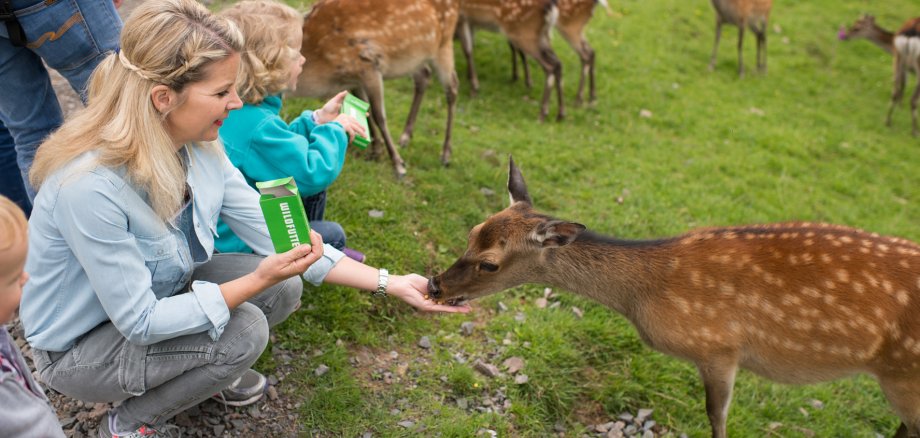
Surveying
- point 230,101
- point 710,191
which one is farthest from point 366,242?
point 710,191

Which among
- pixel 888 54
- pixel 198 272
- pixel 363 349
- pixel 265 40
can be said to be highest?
pixel 265 40

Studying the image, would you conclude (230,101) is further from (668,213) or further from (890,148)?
(890,148)

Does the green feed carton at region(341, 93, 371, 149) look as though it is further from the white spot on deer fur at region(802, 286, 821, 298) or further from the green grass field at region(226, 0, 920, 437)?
the white spot on deer fur at region(802, 286, 821, 298)

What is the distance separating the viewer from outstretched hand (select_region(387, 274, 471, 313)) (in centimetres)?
314

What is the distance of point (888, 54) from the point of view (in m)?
12.1

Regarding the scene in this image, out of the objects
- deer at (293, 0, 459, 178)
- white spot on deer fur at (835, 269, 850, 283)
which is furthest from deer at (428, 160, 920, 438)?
deer at (293, 0, 459, 178)

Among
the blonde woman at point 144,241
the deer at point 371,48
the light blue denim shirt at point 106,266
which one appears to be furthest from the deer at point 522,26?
the light blue denim shirt at point 106,266

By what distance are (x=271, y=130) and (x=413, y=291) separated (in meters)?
1.00

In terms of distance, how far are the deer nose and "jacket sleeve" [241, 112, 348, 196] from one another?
2.36 ft

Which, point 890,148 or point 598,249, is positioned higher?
point 598,249

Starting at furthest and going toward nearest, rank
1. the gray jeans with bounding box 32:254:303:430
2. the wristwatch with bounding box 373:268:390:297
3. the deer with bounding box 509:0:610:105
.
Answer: the deer with bounding box 509:0:610:105 < the wristwatch with bounding box 373:268:390:297 < the gray jeans with bounding box 32:254:303:430

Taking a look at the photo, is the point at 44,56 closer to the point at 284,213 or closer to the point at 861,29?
the point at 284,213

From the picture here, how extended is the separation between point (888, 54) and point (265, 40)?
11.8 m

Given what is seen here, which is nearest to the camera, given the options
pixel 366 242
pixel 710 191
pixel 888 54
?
pixel 366 242
